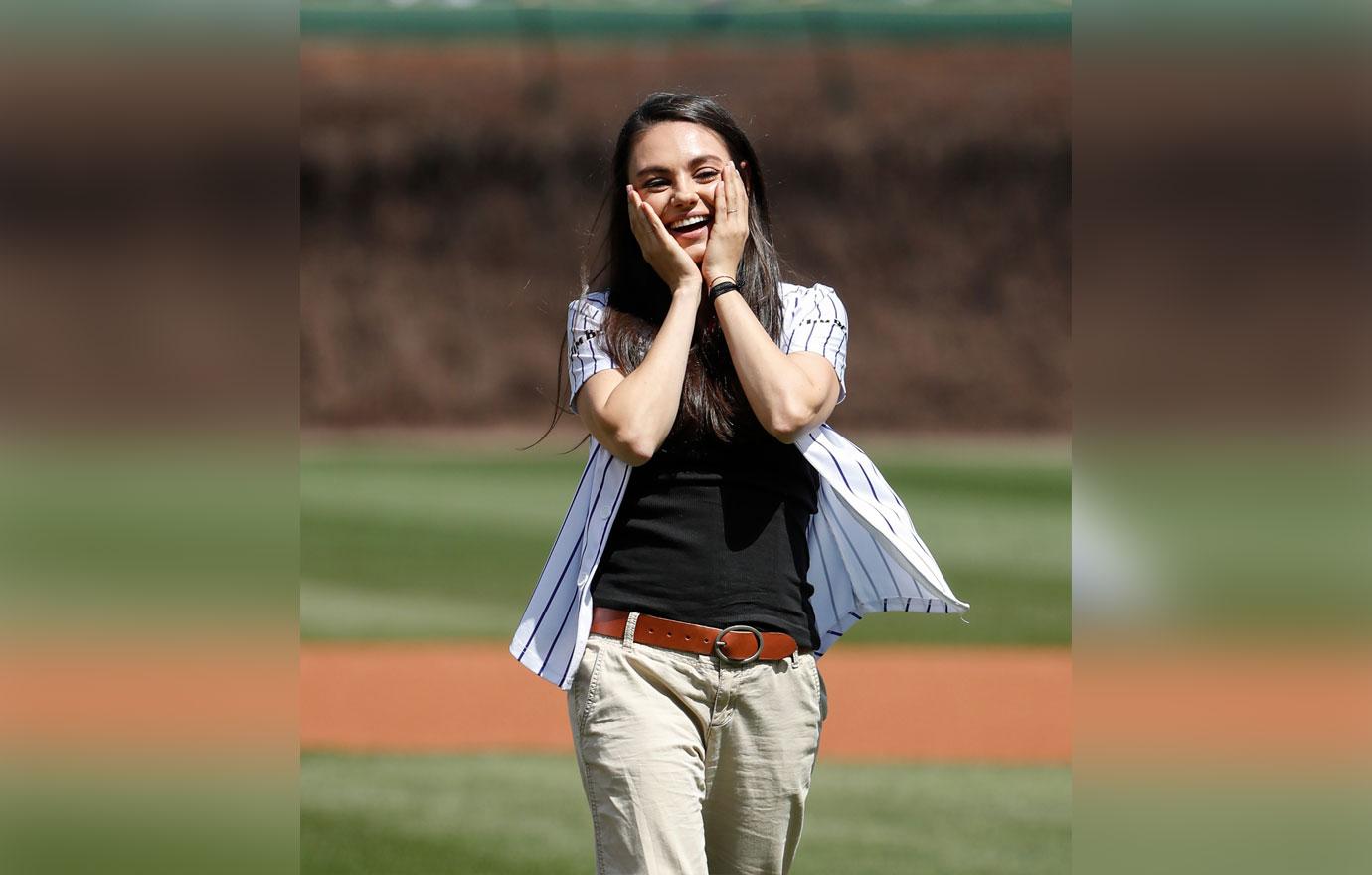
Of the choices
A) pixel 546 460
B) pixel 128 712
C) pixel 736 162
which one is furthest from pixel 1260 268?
pixel 546 460

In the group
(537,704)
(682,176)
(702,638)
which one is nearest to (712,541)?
(702,638)

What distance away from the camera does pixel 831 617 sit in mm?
2883

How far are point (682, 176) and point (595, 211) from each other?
64.8ft

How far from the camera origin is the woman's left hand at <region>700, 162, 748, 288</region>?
8.83ft

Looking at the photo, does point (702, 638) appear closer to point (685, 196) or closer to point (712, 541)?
point (712, 541)

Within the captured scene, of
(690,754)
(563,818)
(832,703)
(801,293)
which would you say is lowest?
(832,703)

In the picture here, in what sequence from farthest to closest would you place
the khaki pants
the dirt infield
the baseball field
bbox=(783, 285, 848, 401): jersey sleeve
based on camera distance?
the dirt infield
the baseball field
bbox=(783, 285, 848, 401): jersey sleeve
the khaki pants

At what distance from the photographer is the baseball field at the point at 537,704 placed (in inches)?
203

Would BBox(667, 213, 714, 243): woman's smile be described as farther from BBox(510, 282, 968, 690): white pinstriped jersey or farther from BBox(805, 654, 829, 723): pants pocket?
BBox(805, 654, 829, 723): pants pocket

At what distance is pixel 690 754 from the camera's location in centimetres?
257

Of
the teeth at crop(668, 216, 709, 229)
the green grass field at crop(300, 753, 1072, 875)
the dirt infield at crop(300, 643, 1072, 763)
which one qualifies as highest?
the teeth at crop(668, 216, 709, 229)

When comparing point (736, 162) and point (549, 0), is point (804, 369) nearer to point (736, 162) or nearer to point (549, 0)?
point (736, 162)

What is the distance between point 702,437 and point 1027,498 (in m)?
14.5

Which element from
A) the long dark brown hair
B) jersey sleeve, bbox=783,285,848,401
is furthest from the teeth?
jersey sleeve, bbox=783,285,848,401
